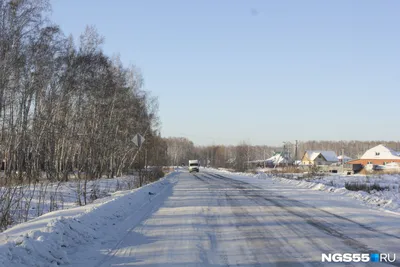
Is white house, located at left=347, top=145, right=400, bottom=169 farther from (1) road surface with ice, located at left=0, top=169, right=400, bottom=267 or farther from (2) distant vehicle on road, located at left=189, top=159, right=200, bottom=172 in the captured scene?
(1) road surface with ice, located at left=0, top=169, right=400, bottom=267

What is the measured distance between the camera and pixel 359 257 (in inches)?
267

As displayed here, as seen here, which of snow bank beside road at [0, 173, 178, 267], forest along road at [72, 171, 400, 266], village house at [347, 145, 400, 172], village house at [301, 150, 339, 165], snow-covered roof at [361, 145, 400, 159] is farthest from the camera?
village house at [301, 150, 339, 165]

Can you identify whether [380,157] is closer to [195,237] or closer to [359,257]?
[195,237]

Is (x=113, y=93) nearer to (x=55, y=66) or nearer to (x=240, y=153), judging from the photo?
(x=55, y=66)

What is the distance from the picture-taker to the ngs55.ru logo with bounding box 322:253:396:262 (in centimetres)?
659

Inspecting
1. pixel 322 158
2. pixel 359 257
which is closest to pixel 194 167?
pixel 322 158

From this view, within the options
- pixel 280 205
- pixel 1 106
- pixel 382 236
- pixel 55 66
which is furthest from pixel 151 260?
pixel 55 66

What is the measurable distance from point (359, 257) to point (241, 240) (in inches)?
95.9

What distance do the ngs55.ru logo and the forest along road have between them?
0.62 ft

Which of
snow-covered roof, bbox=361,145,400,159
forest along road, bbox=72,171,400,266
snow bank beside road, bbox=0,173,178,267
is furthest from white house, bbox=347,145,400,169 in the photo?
snow bank beside road, bbox=0,173,178,267

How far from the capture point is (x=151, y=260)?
6.60m

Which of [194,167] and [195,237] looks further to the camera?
[194,167]

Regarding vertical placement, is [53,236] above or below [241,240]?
above

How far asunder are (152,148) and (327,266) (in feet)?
137
